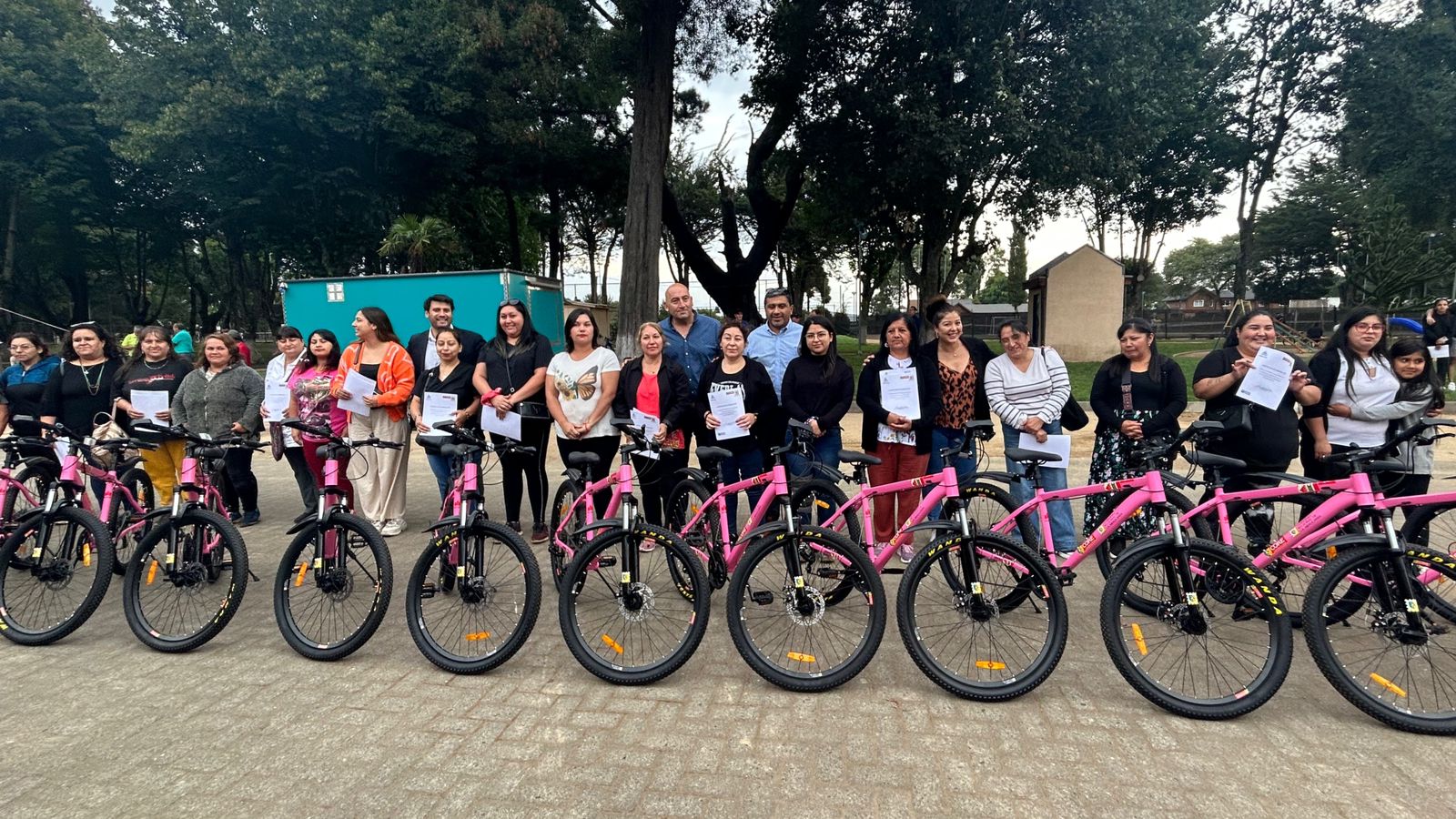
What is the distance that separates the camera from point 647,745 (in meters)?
2.83

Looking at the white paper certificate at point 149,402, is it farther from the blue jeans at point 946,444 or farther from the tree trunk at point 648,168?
the tree trunk at point 648,168

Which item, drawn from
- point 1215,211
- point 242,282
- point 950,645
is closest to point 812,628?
point 950,645

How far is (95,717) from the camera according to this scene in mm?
3076

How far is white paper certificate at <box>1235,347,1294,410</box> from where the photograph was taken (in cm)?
401

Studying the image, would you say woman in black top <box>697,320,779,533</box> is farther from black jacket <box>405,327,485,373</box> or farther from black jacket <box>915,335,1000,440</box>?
black jacket <box>405,327,485,373</box>

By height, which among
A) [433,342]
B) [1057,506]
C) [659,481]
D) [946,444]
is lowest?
[1057,506]

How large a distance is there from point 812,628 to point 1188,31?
15257 millimetres

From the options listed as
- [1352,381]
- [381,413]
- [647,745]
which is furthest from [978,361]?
[381,413]

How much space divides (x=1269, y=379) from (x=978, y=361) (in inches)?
65.2

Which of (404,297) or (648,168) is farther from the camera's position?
(404,297)

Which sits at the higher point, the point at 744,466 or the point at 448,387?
the point at 448,387

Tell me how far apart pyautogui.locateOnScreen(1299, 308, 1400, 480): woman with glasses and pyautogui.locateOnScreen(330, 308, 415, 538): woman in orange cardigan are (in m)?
6.05

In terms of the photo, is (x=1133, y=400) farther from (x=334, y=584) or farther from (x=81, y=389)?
(x=81, y=389)

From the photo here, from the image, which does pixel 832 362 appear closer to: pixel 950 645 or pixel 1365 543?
pixel 950 645
